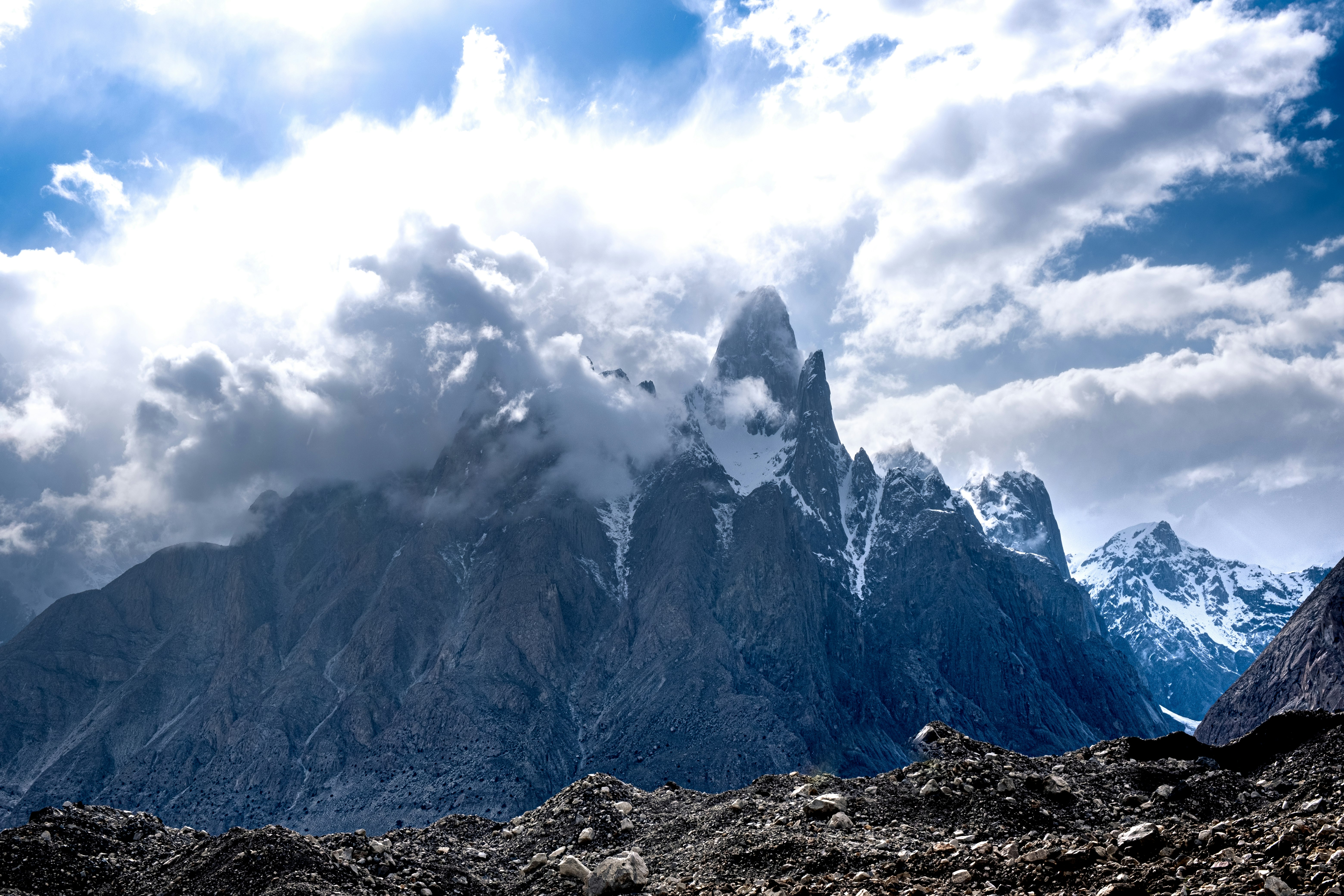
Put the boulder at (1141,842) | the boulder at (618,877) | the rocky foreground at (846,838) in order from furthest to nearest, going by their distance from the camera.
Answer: the boulder at (618,877) < the boulder at (1141,842) < the rocky foreground at (846,838)

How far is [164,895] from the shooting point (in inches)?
1364

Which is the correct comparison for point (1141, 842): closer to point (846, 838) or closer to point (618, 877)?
point (846, 838)

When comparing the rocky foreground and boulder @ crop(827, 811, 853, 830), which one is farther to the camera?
boulder @ crop(827, 811, 853, 830)

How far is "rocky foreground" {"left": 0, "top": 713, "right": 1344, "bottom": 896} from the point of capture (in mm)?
26219

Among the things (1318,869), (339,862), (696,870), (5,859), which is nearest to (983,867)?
(1318,869)

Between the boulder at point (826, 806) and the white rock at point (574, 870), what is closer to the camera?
the white rock at point (574, 870)

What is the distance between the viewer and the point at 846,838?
36188mm

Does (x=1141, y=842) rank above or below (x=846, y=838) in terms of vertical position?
below

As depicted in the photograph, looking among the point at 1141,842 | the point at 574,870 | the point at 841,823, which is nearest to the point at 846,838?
the point at 841,823

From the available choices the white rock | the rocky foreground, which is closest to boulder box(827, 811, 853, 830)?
the rocky foreground

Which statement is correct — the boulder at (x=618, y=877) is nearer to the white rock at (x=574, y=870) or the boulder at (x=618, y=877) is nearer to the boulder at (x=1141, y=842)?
the white rock at (x=574, y=870)

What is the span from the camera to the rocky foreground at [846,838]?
2622cm

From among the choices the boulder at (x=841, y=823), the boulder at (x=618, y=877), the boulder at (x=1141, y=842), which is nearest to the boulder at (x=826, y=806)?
the boulder at (x=841, y=823)

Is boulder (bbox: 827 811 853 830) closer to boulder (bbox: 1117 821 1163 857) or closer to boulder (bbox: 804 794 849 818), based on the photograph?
boulder (bbox: 804 794 849 818)
